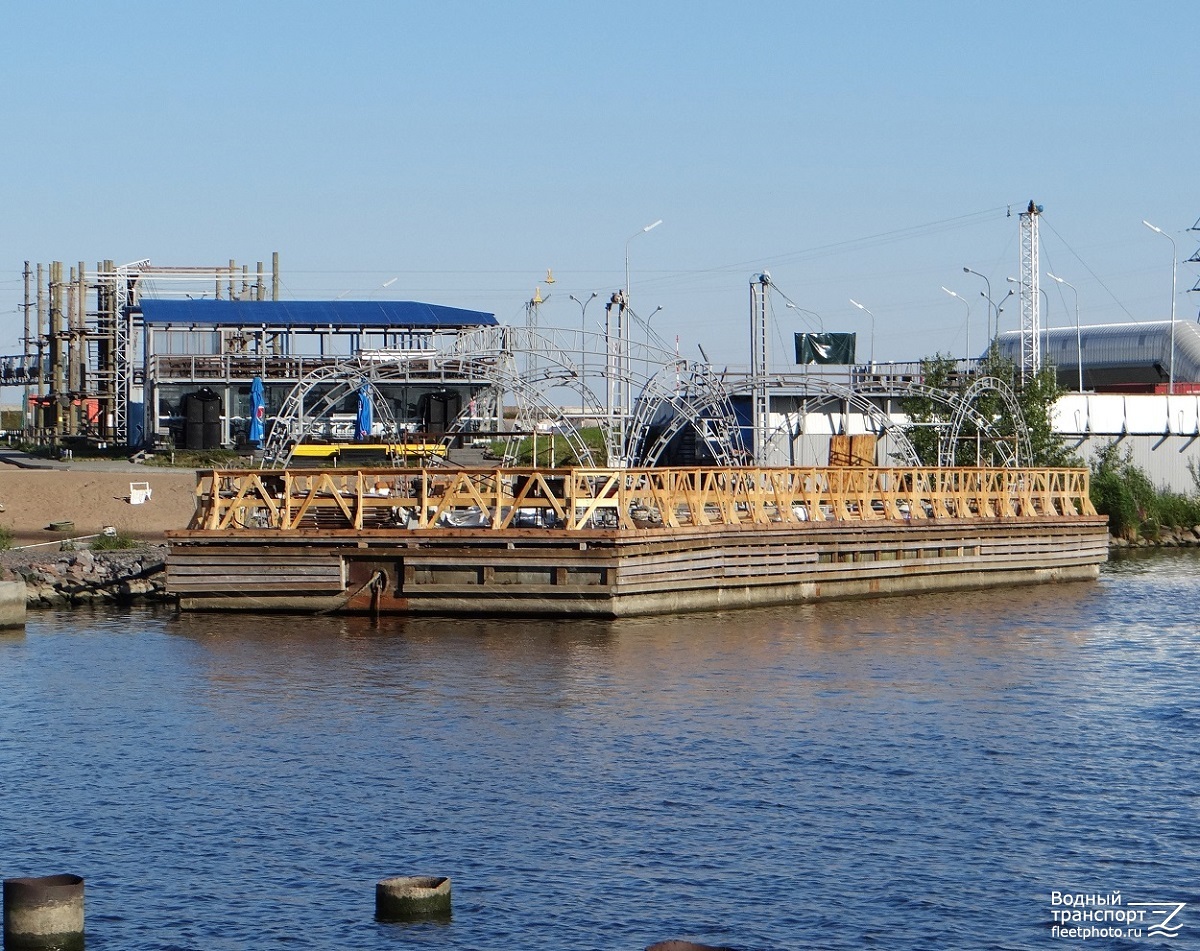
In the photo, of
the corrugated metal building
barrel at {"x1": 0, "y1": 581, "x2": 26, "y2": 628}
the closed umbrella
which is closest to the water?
barrel at {"x1": 0, "y1": 581, "x2": 26, "y2": 628}

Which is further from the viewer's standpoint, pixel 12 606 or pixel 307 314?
pixel 307 314

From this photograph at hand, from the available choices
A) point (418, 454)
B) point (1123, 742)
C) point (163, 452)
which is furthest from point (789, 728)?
point (163, 452)

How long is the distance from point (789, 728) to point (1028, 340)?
274 ft

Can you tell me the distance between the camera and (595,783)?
20.5 meters

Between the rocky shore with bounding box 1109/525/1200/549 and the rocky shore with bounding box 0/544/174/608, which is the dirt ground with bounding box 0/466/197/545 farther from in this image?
the rocky shore with bounding box 1109/525/1200/549

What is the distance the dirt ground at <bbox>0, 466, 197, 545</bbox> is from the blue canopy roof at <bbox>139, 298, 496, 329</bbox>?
84.4 feet

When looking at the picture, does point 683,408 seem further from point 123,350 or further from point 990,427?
point 123,350

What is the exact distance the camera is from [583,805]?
19.5m

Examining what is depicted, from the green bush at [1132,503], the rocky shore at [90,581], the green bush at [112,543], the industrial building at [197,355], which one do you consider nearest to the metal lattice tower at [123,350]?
the industrial building at [197,355]

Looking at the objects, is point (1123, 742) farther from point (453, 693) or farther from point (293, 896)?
point (293, 896)

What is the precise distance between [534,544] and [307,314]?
53.9 meters

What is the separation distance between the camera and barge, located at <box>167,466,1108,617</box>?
34.9 metres

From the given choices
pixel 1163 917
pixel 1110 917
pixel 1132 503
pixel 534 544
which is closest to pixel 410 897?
pixel 1110 917

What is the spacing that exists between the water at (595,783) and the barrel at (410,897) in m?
0.18
